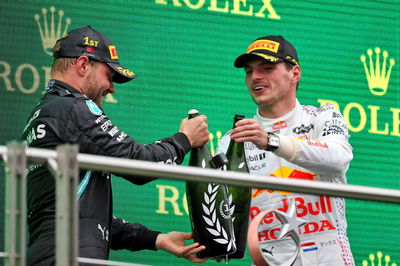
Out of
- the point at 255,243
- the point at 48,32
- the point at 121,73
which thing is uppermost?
the point at 48,32

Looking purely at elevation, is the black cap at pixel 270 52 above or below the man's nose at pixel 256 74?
above

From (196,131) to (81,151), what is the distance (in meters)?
0.32

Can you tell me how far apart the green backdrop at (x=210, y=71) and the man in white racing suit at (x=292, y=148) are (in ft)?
2.35

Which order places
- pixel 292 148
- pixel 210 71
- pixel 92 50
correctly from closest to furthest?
pixel 292 148 → pixel 92 50 → pixel 210 71

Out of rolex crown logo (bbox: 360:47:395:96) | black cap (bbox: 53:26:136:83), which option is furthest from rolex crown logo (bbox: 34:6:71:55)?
rolex crown logo (bbox: 360:47:395:96)

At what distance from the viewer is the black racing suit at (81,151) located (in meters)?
3.12

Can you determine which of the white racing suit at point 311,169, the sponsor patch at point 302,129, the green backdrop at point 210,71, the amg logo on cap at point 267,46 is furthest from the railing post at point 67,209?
the green backdrop at point 210,71

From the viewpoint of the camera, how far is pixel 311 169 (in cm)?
338

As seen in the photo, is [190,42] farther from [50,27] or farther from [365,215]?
[365,215]

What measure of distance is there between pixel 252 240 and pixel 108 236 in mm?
499

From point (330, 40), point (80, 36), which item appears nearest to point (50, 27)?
point (80, 36)

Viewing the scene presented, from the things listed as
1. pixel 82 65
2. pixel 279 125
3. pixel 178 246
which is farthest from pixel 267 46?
pixel 178 246

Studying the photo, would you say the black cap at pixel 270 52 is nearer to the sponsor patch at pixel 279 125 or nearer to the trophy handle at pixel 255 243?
the sponsor patch at pixel 279 125

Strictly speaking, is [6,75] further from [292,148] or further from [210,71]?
[292,148]
